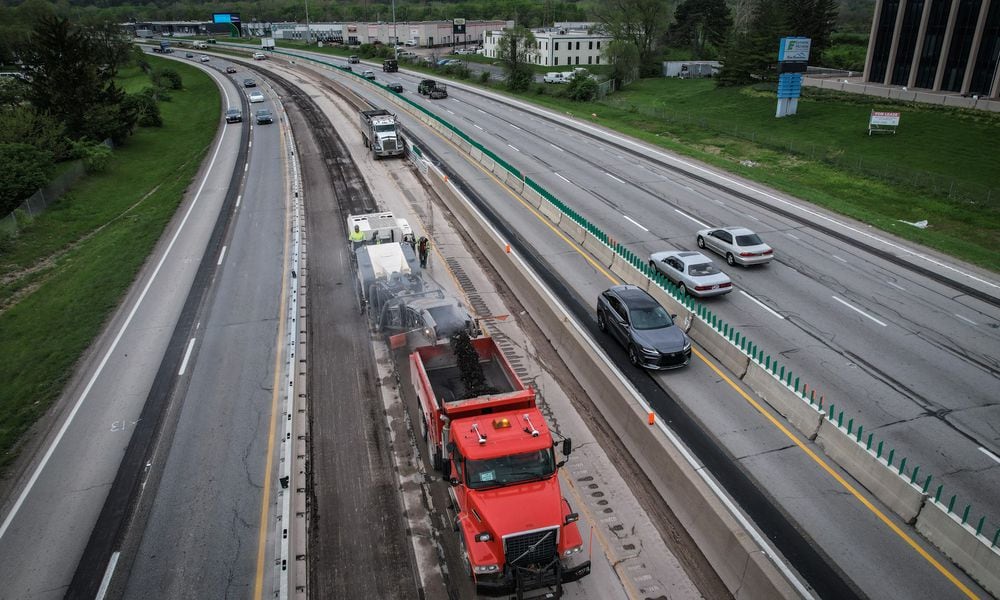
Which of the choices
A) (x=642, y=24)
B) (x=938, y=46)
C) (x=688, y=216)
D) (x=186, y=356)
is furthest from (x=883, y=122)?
(x=642, y=24)

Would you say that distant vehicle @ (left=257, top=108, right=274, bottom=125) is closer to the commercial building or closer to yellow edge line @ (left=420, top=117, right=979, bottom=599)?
yellow edge line @ (left=420, top=117, right=979, bottom=599)

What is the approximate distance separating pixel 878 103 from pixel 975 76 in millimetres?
8547

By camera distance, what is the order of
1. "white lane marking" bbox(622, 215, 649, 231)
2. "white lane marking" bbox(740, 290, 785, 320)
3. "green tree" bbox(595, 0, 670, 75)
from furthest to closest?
"green tree" bbox(595, 0, 670, 75) → "white lane marking" bbox(622, 215, 649, 231) → "white lane marking" bbox(740, 290, 785, 320)

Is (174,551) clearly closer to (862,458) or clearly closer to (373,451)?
(373,451)

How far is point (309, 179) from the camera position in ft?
139

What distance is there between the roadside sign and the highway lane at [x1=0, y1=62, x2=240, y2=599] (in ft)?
175

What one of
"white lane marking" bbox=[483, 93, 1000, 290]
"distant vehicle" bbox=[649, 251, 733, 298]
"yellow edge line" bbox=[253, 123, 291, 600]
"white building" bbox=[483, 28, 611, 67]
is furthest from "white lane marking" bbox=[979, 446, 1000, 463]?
"white building" bbox=[483, 28, 611, 67]

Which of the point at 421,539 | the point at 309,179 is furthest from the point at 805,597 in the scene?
the point at 309,179

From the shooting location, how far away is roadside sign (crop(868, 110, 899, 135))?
51719 mm

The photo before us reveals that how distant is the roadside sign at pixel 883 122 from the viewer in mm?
51719

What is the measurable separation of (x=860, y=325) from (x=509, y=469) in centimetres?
1666

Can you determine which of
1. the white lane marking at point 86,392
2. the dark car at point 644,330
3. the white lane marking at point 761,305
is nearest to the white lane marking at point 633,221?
the white lane marking at point 761,305

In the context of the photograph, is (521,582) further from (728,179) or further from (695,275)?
(728,179)

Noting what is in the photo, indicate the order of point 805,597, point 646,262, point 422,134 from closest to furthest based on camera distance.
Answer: point 805,597 → point 646,262 → point 422,134
